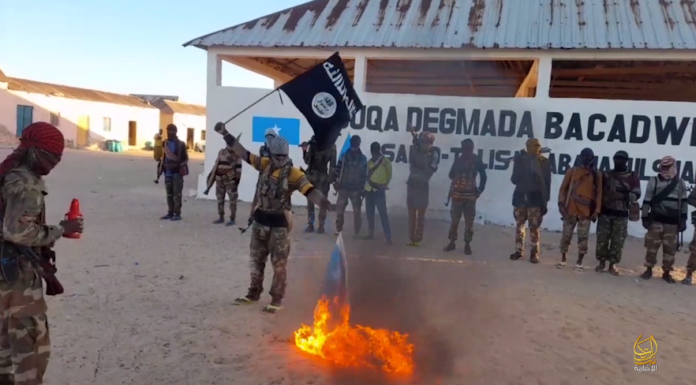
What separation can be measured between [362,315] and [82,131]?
37.3 m

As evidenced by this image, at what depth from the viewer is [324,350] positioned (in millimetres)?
4055

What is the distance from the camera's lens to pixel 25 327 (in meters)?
2.85

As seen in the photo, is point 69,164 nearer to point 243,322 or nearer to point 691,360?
point 243,322

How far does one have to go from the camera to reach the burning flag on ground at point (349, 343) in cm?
386

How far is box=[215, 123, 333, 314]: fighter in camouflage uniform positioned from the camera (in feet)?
15.7

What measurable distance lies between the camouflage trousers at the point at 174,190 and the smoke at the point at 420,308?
4.14 meters

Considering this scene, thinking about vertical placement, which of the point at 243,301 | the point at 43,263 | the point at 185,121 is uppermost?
the point at 185,121

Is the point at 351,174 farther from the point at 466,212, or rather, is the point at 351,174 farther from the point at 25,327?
the point at 25,327

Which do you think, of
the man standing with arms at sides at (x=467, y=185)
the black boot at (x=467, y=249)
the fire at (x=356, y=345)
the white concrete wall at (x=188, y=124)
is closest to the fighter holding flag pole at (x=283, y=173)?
the fire at (x=356, y=345)

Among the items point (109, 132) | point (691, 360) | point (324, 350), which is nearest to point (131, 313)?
point (324, 350)

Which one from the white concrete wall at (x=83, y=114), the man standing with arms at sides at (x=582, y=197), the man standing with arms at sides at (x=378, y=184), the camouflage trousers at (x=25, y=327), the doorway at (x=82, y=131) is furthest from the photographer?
the doorway at (x=82, y=131)

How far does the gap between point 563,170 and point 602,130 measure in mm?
1053

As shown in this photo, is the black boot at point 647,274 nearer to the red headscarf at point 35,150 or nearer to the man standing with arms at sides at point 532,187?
the man standing with arms at sides at point 532,187

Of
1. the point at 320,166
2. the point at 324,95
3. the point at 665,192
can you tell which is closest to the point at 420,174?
the point at 320,166
